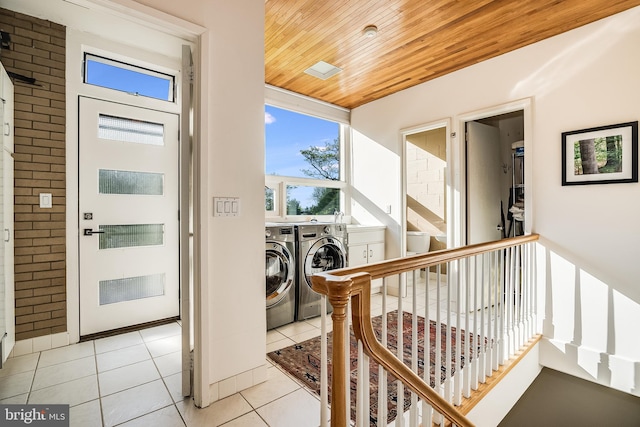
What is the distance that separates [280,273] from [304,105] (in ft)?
7.63

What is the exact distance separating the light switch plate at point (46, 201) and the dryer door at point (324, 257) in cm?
222

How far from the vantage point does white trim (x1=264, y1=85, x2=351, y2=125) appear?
3723mm

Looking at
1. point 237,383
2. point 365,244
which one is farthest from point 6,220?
point 365,244

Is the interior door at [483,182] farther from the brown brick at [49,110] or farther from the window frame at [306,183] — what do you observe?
the brown brick at [49,110]

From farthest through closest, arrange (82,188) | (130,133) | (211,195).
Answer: (130,133), (82,188), (211,195)

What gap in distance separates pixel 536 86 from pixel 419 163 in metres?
2.44

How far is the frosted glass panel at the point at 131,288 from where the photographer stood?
274 cm

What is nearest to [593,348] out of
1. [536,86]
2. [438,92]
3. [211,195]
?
[536,86]

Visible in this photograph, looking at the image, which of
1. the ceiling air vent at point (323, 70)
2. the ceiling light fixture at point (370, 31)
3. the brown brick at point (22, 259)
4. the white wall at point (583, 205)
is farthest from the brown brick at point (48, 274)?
the white wall at point (583, 205)

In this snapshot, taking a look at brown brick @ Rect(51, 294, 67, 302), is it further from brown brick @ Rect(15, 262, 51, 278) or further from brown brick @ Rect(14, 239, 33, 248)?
brown brick @ Rect(14, 239, 33, 248)

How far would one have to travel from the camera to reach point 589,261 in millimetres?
2453

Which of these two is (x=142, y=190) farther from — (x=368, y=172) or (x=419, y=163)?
(x=419, y=163)

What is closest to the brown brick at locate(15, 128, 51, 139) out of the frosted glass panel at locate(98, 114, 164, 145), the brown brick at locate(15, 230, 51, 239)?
the frosted glass panel at locate(98, 114, 164, 145)

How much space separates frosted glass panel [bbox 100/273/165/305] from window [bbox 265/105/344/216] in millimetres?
1431
